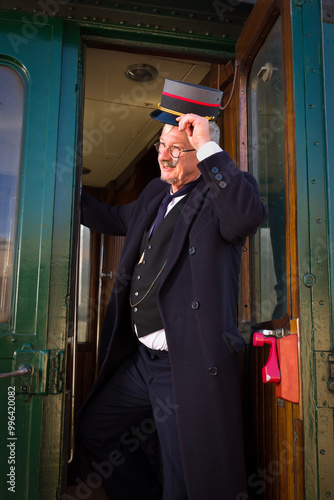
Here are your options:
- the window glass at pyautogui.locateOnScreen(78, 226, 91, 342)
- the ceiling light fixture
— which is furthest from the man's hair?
the window glass at pyautogui.locateOnScreen(78, 226, 91, 342)

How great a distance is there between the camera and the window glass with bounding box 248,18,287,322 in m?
2.35

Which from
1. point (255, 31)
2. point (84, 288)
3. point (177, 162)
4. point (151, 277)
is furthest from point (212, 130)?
point (84, 288)

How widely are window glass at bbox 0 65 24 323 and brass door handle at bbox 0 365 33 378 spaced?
0.25m

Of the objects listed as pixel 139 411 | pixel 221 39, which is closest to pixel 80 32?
pixel 221 39

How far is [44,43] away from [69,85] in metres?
0.25

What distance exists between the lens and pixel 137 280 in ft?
8.07

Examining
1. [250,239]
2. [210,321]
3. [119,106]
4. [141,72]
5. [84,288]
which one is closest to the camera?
[210,321]

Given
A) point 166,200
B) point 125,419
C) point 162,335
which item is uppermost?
point 166,200

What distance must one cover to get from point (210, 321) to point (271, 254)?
1.86 feet

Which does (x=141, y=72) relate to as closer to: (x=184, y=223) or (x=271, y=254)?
(x=184, y=223)

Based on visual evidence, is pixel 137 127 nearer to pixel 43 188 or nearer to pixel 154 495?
pixel 43 188

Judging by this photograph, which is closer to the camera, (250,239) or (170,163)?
(170,163)

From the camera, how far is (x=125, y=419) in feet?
8.28

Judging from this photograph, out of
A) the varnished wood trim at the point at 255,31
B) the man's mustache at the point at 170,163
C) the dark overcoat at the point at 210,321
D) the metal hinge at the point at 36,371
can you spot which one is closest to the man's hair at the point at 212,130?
the man's mustache at the point at 170,163
